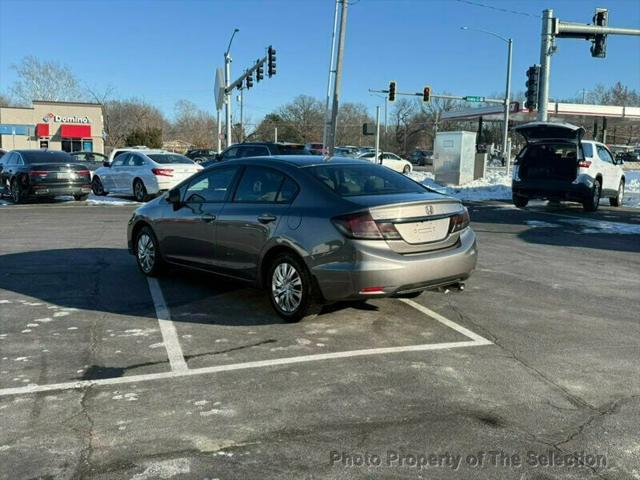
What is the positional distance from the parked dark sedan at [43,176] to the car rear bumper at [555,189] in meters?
12.6

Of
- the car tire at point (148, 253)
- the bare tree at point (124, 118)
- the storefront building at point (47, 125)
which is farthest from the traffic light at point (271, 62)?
the bare tree at point (124, 118)

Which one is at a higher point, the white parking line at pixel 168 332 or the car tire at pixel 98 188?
the car tire at pixel 98 188

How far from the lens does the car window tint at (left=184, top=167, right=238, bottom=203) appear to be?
22.3 feet

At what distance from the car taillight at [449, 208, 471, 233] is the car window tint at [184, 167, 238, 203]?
240 centimetres

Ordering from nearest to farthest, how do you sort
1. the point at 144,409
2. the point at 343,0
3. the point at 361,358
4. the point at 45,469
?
the point at 45,469 → the point at 144,409 → the point at 361,358 → the point at 343,0

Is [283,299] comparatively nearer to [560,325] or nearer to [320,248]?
[320,248]

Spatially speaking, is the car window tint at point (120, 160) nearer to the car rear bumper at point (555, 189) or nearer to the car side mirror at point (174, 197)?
the car rear bumper at point (555, 189)

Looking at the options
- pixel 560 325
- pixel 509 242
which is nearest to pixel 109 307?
pixel 560 325

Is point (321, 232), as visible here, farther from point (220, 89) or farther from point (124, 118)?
point (124, 118)

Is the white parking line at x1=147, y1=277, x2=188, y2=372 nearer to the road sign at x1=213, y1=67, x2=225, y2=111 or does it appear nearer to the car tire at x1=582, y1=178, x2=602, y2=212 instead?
the car tire at x1=582, y1=178, x2=602, y2=212

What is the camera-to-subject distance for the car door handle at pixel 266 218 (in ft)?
19.5


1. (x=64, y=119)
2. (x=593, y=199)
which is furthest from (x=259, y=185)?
(x=64, y=119)

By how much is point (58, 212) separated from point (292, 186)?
11913mm

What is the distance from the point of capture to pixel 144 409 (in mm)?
3967
